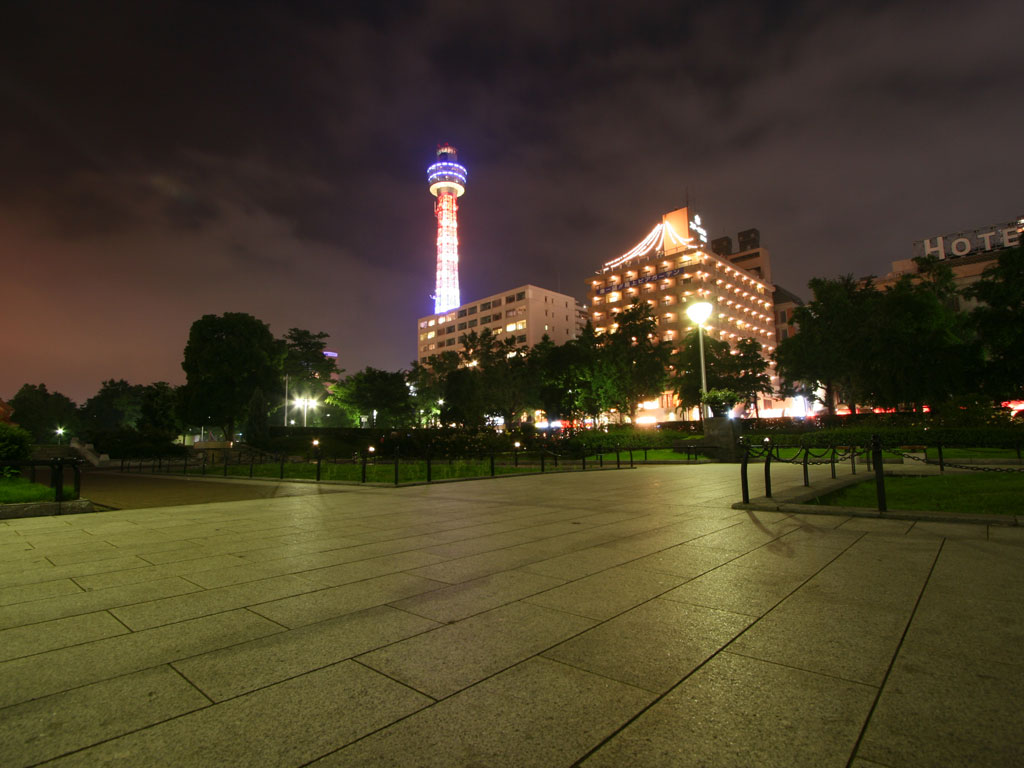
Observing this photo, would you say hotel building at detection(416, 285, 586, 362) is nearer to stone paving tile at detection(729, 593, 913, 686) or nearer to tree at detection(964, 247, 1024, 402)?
tree at detection(964, 247, 1024, 402)

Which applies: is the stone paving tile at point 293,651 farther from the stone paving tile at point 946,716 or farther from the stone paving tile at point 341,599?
the stone paving tile at point 946,716

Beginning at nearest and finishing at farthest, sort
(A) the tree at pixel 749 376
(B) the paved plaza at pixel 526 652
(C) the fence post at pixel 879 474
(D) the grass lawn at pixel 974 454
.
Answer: (B) the paved plaza at pixel 526 652 < (C) the fence post at pixel 879 474 < (D) the grass lawn at pixel 974 454 < (A) the tree at pixel 749 376

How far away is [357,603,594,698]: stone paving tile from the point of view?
2910 millimetres

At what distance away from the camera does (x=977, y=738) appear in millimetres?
2217

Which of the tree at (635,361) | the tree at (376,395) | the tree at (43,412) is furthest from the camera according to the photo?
the tree at (43,412)

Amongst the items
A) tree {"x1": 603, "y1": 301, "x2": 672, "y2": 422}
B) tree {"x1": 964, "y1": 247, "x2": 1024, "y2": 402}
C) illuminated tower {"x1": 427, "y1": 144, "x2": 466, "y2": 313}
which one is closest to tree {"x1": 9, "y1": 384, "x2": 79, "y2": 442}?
illuminated tower {"x1": 427, "y1": 144, "x2": 466, "y2": 313}

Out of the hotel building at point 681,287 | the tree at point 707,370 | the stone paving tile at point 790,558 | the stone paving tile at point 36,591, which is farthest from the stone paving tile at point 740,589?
the hotel building at point 681,287

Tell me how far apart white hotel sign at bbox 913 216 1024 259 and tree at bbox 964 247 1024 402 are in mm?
71192

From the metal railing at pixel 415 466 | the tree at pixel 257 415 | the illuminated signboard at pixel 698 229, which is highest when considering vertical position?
the illuminated signboard at pixel 698 229

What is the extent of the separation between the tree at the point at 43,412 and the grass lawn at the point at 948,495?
368ft

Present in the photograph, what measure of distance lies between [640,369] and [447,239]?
348ft

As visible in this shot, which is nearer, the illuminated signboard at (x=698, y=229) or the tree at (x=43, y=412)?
the tree at (x=43, y=412)

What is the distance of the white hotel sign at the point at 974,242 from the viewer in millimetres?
87450

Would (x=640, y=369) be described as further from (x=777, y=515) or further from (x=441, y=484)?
(x=777, y=515)
